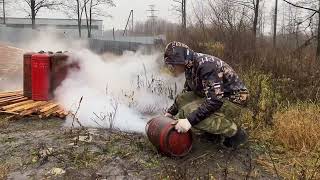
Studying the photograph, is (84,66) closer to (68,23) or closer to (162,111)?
(162,111)

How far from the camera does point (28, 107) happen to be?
685cm

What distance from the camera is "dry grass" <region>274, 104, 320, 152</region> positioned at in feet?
16.2

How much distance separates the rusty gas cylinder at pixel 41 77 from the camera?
7391 millimetres

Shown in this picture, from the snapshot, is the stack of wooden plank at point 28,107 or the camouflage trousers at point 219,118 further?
the stack of wooden plank at point 28,107

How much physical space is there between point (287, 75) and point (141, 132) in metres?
3.75

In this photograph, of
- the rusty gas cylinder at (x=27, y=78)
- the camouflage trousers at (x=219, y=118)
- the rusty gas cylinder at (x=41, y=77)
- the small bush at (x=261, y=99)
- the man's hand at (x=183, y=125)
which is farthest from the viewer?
the rusty gas cylinder at (x=27, y=78)

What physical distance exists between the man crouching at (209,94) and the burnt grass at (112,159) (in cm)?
27

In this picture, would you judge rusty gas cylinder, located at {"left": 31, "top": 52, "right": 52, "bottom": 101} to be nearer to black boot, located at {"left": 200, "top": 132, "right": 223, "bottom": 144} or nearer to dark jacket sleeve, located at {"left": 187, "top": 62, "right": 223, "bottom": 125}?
black boot, located at {"left": 200, "top": 132, "right": 223, "bottom": 144}

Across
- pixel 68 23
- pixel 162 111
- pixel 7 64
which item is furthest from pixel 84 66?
pixel 68 23

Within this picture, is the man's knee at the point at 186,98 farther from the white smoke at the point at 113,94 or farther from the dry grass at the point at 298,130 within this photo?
the dry grass at the point at 298,130

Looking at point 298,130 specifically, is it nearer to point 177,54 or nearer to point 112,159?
point 177,54

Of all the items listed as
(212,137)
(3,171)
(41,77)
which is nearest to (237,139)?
(212,137)

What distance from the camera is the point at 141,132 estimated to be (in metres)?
5.61

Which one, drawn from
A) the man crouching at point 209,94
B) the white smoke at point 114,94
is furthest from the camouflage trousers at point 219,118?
the white smoke at point 114,94
